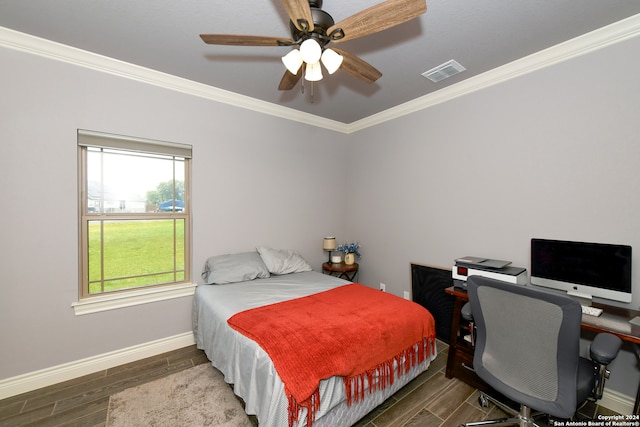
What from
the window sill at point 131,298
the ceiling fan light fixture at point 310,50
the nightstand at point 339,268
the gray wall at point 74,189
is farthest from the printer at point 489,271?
the window sill at point 131,298

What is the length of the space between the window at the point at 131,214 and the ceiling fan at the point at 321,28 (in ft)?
5.49

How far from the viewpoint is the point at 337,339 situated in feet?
5.58

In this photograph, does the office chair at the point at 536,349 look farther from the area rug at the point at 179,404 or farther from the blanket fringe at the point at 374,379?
the area rug at the point at 179,404

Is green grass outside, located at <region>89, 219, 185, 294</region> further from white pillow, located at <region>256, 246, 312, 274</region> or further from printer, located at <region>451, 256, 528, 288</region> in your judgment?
printer, located at <region>451, 256, 528, 288</region>

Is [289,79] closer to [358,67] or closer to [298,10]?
[358,67]

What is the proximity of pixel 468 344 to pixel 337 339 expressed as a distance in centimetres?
131

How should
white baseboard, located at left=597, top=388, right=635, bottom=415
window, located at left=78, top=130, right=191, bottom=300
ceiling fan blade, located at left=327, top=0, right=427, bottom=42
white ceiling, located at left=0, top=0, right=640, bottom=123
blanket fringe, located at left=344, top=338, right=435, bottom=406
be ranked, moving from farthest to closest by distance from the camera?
1. window, located at left=78, top=130, right=191, bottom=300
2. white baseboard, located at left=597, top=388, right=635, bottom=415
3. white ceiling, located at left=0, top=0, right=640, bottom=123
4. blanket fringe, located at left=344, top=338, right=435, bottom=406
5. ceiling fan blade, located at left=327, top=0, right=427, bottom=42

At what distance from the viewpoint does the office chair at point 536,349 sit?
1.33m

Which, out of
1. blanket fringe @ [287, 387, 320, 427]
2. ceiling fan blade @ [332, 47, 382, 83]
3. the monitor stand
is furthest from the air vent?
blanket fringe @ [287, 387, 320, 427]

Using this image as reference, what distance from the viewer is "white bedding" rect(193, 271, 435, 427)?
150 centimetres

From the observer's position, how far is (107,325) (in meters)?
2.47

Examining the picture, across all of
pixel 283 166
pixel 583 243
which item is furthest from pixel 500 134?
pixel 283 166

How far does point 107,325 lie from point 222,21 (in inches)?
110

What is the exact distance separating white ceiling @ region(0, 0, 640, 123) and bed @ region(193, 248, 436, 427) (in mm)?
2018
